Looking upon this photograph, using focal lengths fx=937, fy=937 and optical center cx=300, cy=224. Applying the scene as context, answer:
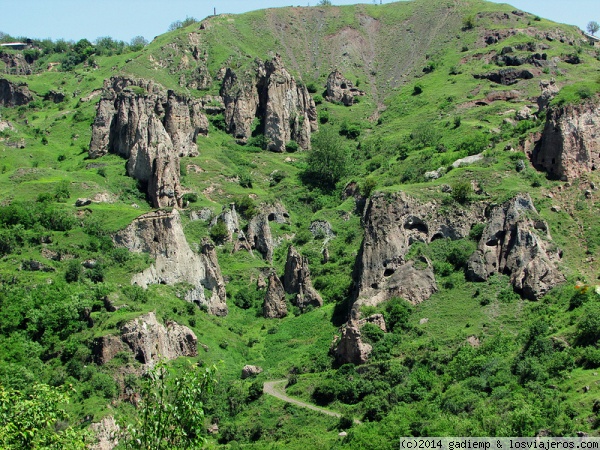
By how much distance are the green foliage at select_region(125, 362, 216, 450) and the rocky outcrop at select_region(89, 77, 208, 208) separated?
271ft

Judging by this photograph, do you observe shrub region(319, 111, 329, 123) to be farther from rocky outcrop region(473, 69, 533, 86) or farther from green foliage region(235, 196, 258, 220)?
green foliage region(235, 196, 258, 220)

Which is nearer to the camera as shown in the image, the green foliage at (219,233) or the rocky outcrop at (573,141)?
the rocky outcrop at (573,141)

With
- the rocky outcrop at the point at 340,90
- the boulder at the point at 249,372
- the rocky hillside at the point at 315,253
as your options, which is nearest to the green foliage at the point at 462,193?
the rocky hillside at the point at 315,253

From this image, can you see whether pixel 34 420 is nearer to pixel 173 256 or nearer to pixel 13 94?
pixel 173 256

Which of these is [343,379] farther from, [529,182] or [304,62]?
[304,62]

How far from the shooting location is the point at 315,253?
4540 inches

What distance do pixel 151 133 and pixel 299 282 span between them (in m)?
32.1

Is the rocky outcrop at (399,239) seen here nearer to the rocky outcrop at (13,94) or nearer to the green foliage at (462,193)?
the green foliage at (462,193)

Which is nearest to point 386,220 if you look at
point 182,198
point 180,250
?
point 180,250

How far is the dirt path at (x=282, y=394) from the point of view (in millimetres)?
79625

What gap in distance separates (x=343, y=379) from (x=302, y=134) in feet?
251

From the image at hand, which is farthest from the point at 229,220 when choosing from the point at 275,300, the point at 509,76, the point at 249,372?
the point at 509,76

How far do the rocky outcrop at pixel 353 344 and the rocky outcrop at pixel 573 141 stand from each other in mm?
29511

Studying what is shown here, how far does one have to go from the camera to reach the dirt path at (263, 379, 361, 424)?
7962 centimetres
